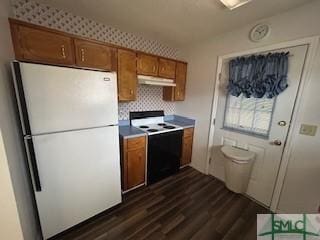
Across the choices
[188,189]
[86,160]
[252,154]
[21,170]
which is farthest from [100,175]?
[252,154]

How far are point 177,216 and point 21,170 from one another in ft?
5.56

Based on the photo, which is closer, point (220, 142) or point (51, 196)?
point (51, 196)

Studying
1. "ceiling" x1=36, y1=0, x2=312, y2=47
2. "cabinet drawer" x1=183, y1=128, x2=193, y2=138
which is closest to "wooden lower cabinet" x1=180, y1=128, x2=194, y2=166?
"cabinet drawer" x1=183, y1=128, x2=193, y2=138

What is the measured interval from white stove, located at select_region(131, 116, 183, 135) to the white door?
83cm

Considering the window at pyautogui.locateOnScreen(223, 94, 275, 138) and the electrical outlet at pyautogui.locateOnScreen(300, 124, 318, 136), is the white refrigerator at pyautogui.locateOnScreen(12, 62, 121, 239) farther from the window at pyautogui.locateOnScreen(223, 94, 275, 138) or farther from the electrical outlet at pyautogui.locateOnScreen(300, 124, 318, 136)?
the electrical outlet at pyautogui.locateOnScreen(300, 124, 318, 136)

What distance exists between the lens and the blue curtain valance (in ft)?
5.40

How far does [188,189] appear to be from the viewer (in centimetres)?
226

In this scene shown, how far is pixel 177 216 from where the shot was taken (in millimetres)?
1760

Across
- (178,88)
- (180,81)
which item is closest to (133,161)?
(178,88)

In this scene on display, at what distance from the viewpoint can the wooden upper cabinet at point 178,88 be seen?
269 centimetres

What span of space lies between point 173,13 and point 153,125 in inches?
67.1

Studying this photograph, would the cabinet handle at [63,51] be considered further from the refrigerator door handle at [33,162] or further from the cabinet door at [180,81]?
the cabinet door at [180,81]

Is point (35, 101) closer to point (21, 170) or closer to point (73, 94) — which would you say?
point (73, 94)

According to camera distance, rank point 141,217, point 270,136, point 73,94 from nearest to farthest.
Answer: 1. point 73,94
2. point 141,217
3. point 270,136
